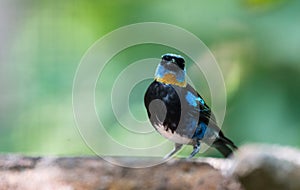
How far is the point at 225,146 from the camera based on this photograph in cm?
106

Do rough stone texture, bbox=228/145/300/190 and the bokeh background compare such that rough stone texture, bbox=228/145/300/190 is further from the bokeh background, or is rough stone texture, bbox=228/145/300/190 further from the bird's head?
the bokeh background

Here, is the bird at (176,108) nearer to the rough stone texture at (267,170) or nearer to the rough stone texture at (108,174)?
the rough stone texture at (108,174)

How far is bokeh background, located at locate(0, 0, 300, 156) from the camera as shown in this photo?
1.56m

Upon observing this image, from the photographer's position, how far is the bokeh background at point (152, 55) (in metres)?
1.56

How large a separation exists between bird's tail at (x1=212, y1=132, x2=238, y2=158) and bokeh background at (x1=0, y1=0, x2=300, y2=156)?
35 cm

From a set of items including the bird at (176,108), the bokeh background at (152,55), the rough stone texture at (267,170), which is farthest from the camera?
the bokeh background at (152,55)

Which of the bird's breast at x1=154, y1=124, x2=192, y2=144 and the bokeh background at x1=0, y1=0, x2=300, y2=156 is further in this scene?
the bokeh background at x1=0, y1=0, x2=300, y2=156

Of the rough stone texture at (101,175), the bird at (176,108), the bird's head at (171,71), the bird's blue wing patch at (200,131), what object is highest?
the bird's head at (171,71)

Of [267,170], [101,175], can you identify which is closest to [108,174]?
[101,175]

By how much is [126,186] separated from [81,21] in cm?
93

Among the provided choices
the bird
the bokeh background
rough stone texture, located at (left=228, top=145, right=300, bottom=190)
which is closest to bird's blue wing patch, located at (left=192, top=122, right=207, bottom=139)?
the bird

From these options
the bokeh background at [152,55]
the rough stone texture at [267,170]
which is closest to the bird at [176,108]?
the rough stone texture at [267,170]

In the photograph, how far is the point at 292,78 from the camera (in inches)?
63.0

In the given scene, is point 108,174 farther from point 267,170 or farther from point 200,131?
point 267,170
